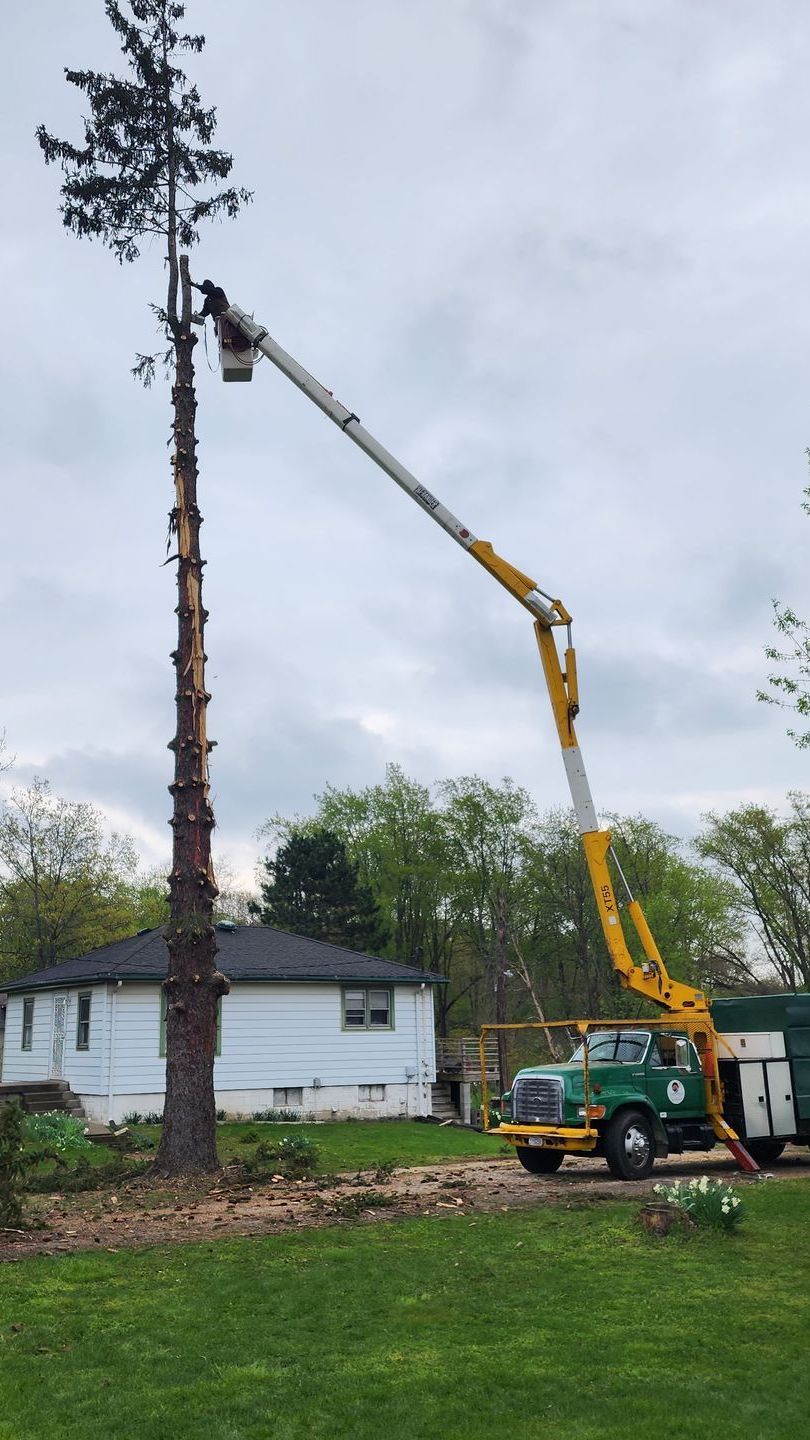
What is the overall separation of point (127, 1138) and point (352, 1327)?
1446 centimetres

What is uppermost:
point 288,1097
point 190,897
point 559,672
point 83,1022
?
point 559,672

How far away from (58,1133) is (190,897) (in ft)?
25.6

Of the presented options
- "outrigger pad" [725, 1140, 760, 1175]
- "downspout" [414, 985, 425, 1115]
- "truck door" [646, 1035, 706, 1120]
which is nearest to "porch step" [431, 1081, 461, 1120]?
"downspout" [414, 985, 425, 1115]

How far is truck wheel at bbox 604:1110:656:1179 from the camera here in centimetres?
1453

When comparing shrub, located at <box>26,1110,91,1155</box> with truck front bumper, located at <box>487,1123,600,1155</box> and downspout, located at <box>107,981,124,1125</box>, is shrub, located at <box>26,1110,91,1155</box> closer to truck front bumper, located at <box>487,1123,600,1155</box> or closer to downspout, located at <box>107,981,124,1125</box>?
downspout, located at <box>107,981,124,1125</box>

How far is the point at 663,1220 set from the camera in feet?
34.5

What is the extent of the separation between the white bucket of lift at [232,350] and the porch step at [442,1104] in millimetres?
19731

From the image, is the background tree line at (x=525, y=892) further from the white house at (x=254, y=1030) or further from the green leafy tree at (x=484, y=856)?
the white house at (x=254, y=1030)

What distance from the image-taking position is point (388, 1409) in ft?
19.8

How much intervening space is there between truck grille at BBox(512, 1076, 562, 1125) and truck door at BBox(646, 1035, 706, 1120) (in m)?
1.31

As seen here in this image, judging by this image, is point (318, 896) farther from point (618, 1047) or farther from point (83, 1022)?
point (618, 1047)

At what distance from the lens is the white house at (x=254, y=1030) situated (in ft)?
82.0

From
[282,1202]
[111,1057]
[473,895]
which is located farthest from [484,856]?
[282,1202]

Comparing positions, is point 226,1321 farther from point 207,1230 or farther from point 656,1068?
point 656,1068
